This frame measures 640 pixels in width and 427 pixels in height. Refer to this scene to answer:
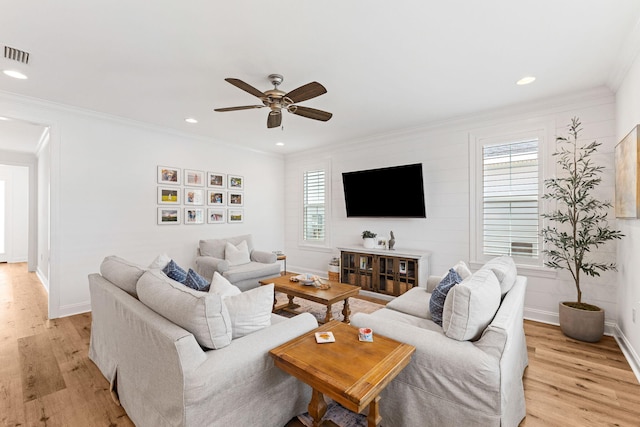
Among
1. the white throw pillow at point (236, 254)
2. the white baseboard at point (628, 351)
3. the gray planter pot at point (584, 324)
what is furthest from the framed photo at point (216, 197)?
the white baseboard at point (628, 351)

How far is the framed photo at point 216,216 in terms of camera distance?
5.21m

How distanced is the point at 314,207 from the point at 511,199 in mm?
3528

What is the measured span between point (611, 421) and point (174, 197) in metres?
5.46

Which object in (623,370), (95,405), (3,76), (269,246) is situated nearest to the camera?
(95,405)

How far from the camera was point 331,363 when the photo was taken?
1.47m

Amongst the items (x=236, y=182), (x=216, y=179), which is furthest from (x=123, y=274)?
(x=236, y=182)

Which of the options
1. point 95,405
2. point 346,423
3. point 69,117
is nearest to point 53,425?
point 95,405

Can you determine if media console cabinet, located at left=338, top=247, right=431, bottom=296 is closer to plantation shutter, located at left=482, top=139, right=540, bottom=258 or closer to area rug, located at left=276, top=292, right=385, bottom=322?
area rug, located at left=276, top=292, right=385, bottom=322

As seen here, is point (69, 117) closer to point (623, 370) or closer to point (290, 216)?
point (290, 216)

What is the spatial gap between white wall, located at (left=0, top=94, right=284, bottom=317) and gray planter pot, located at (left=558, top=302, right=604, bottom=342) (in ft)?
17.1

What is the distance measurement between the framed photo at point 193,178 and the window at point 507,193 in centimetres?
441

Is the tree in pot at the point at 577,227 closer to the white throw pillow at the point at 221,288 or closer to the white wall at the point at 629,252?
the white wall at the point at 629,252

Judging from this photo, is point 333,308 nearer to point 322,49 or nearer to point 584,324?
point 584,324

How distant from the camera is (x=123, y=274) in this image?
2.24 m
